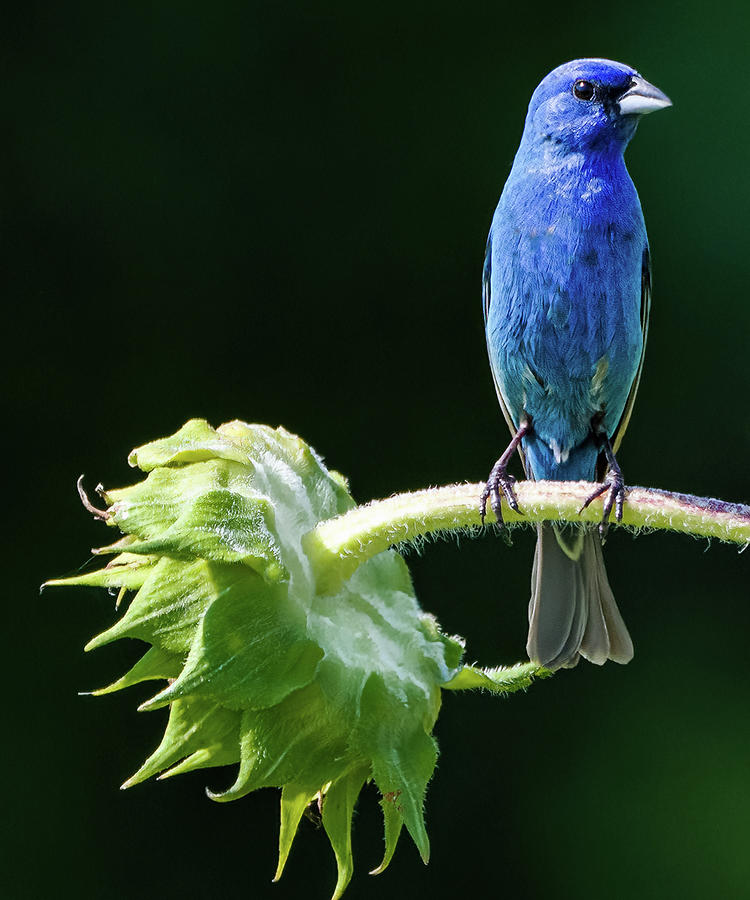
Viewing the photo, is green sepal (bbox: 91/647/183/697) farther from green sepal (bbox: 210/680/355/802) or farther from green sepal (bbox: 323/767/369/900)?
green sepal (bbox: 323/767/369/900)

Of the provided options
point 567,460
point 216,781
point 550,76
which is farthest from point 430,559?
point 550,76

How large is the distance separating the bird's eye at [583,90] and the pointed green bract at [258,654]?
3.32ft

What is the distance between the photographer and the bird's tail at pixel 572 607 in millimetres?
1778

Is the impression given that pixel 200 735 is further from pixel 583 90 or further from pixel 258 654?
pixel 583 90

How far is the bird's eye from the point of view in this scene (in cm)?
191

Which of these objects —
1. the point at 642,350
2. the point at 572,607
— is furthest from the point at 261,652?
the point at 642,350

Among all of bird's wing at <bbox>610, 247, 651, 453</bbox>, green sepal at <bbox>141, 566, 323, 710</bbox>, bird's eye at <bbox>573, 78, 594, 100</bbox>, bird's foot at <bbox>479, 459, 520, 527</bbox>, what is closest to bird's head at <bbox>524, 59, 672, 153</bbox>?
bird's eye at <bbox>573, 78, 594, 100</bbox>

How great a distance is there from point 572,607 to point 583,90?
0.82 m

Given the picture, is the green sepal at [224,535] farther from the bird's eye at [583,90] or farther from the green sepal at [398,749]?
the bird's eye at [583,90]

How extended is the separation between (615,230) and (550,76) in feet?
1.08

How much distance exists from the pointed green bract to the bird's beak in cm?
93

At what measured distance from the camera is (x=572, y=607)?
186 cm

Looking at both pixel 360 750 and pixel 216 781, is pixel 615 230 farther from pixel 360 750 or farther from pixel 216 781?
pixel 216 781

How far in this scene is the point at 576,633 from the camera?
1.83 metres
